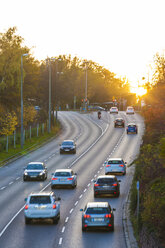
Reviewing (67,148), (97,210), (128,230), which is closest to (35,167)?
(67,148)

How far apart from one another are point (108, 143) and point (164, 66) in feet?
53.7

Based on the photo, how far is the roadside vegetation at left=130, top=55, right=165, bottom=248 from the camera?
21.6m

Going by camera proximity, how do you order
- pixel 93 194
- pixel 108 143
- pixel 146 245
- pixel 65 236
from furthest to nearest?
pixel 108 143 → pixel 93 194 → pixel 65 236 → pixel 146 245

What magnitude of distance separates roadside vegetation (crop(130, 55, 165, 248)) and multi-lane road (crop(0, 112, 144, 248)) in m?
1.33

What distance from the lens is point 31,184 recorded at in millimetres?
43312

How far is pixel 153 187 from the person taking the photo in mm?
28734

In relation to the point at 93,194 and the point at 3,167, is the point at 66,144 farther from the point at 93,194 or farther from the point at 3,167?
the point at 93,194

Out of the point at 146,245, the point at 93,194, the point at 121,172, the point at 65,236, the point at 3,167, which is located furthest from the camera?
the point at 3,167

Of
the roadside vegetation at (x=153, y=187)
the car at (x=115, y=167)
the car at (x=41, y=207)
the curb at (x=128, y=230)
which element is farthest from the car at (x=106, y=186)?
the car at (x=115, y=167)

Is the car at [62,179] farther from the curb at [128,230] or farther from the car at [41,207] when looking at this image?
the car at [41,207]

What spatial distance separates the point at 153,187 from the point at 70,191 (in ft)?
40.0

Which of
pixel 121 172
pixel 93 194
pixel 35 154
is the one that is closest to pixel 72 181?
pixel 93 194

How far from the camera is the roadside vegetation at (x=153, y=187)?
71.0 feet

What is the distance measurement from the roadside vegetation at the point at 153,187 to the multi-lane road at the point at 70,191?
1.33 metres
